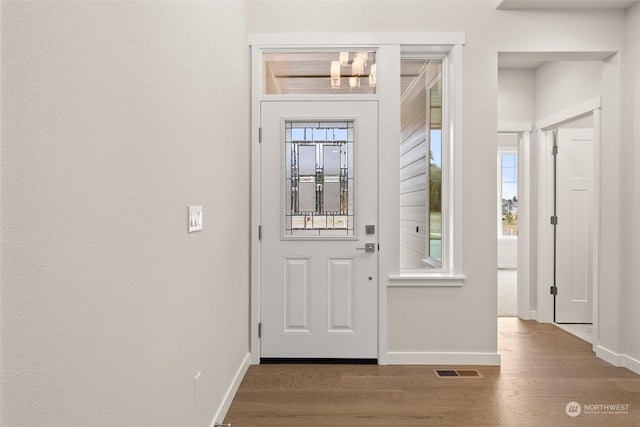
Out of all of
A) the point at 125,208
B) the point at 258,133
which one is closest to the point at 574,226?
the point at 258,133

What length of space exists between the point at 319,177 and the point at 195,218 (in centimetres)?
146

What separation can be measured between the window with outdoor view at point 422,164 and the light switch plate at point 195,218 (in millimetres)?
1805

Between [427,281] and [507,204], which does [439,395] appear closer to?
[427,281]

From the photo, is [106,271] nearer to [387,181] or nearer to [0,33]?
[0,33]

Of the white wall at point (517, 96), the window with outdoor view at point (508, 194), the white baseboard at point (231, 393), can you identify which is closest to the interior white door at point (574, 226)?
the white wall at point (517, 96)

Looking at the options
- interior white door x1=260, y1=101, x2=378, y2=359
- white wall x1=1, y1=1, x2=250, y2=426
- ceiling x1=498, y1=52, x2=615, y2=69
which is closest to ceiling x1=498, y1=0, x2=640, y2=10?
ceiling x1=498, y1=52, x2=615, y2=69

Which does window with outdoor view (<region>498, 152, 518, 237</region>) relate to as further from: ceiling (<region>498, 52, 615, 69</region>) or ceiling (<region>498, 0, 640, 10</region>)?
ceiling (<region>498, 0, 640, 10</region>)

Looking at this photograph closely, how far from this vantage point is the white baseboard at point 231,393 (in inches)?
83.3

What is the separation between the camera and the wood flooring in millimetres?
2217

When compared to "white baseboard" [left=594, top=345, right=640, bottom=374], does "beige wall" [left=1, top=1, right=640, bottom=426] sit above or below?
above

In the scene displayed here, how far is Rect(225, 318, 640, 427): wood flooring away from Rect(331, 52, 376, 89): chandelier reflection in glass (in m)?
2.18

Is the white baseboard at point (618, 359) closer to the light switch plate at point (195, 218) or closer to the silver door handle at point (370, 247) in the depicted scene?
the silver door handle at point (370, 247)

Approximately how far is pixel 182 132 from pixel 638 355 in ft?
11.1

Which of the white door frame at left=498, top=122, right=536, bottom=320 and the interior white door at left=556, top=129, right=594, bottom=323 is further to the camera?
the white door frame at left=498, top=122, right=536, bottom=320
